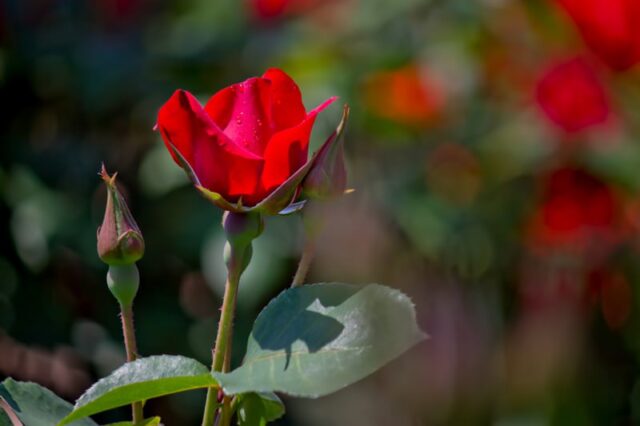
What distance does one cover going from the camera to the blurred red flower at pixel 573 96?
3.93ft

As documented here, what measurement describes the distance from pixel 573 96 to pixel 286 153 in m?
0.87

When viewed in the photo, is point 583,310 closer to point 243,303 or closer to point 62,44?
point 243,303

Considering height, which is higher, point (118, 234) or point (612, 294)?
point (118, 234)

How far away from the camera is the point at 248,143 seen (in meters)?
0.42

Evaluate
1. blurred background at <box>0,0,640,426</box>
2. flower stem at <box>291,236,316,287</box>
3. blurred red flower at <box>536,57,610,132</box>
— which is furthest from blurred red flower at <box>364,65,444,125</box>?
flower stem at <box>291,236,316,287</box>

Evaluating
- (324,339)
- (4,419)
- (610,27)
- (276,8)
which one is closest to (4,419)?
(4,419)

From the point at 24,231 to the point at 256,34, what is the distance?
0.39 meters

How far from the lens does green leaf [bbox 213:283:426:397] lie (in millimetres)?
345

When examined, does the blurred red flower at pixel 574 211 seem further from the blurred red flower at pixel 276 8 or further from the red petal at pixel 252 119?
A: the red petal at pixel 252 119

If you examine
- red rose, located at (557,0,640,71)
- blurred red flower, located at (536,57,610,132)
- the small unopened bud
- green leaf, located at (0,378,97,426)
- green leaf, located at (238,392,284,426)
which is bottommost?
blurred red flower, located at (536,57,610,132)

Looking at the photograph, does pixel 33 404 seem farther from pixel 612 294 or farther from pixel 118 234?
pixel 612 294

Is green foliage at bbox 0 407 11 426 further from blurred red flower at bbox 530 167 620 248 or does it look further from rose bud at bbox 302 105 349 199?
blurred red flower at bbox 530 167 620 248

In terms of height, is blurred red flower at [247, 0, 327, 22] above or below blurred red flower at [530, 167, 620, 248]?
above

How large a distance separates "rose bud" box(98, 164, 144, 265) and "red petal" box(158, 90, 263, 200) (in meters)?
0.03
